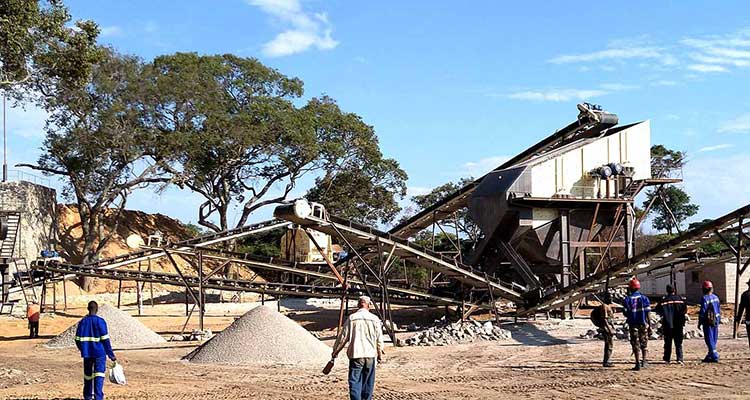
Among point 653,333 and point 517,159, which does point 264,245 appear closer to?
point 517,159

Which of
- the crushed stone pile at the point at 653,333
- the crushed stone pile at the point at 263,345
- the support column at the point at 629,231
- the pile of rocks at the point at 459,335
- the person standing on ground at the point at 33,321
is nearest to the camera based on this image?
the crushed stone pile at the point at 263,345

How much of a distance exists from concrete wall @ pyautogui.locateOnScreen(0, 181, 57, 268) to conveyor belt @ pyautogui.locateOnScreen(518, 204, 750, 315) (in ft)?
93.6

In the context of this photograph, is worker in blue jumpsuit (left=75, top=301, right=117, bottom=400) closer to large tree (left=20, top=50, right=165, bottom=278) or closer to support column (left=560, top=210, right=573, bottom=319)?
support column (left=560, top=210, right=573, bottom=319)

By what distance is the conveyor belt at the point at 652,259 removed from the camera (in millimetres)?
20797

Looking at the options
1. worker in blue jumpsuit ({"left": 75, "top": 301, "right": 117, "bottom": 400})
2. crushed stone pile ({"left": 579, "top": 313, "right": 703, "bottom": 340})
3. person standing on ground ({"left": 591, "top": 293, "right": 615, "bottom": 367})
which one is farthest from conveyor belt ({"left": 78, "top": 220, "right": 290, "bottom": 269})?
worker in blue jumpsuit ({"left": 75, "top": 301, "right": 117, "bottom": 400})

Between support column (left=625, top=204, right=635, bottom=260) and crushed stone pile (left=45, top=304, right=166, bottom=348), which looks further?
support column (left=625, top=204, right=635, bottom=260)

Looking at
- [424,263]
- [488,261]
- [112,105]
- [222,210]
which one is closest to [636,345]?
[424,263]

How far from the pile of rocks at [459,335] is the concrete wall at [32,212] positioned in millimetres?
26651

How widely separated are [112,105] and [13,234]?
863 cm


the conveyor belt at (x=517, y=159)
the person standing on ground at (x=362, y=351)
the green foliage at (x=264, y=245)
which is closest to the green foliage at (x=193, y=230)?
the green foliage at (x=264, y=245)

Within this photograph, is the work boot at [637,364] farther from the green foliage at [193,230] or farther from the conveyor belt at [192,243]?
the green foliage at [193,230]

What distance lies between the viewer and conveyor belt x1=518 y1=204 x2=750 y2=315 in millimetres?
20797

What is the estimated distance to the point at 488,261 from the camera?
2952 cm

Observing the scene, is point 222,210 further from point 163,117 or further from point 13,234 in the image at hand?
point 13,234
